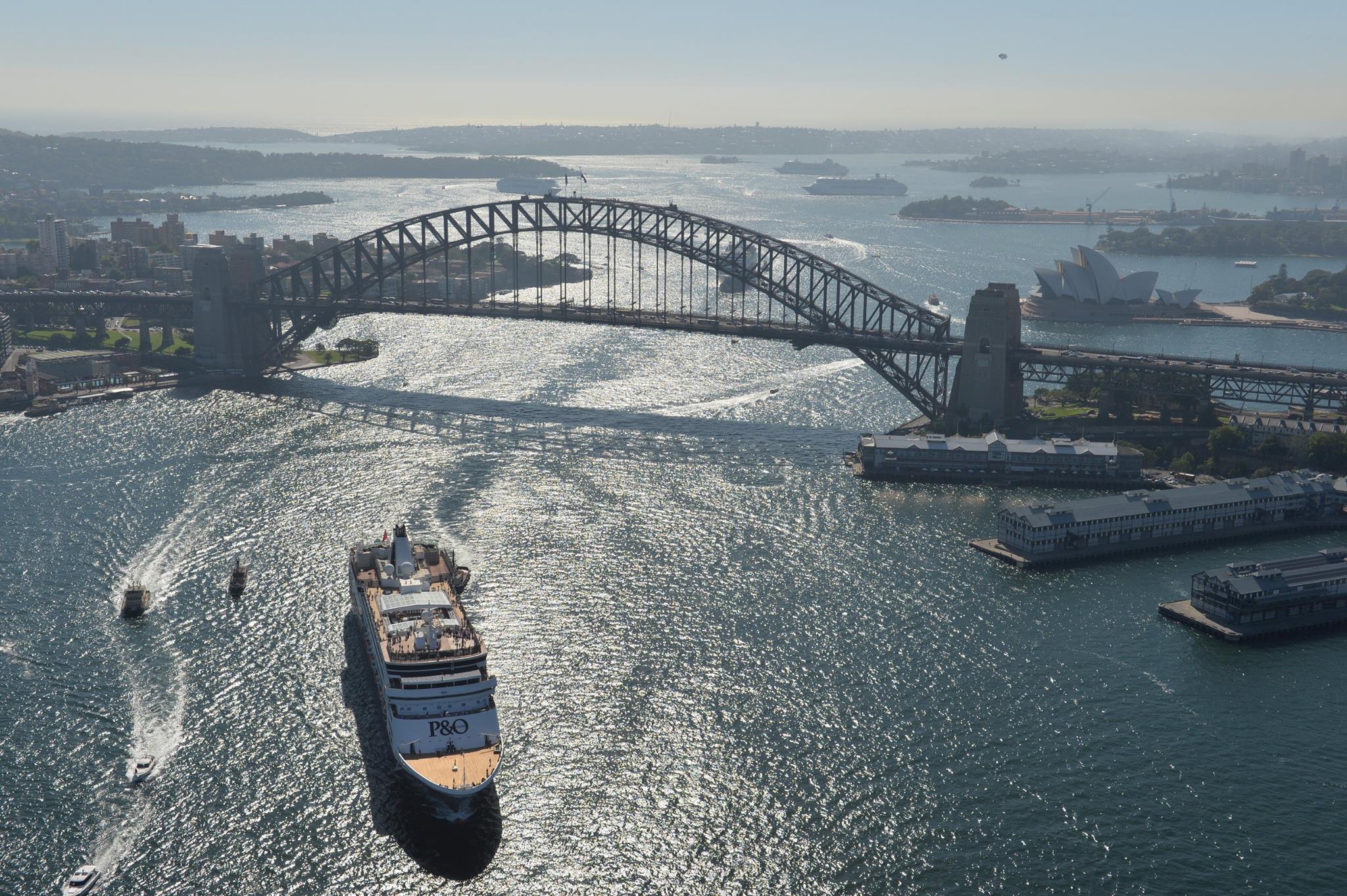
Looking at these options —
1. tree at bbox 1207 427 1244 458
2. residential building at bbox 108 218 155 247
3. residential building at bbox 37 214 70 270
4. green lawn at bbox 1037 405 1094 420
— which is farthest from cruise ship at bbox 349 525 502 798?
residential building at bbox 108 218 155 247

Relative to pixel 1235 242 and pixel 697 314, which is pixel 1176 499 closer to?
pixel 697 314

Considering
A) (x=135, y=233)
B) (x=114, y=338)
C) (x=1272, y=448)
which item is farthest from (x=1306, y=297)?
(x=135, y=233)

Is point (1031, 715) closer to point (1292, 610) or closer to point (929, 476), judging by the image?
point (1292, 610)

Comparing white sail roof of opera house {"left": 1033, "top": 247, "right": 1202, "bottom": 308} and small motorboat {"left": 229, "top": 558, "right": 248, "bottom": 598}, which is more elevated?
white sail roof of opera house {"left": 1033, "top": 247, "right": 1202, "bottom": 308}

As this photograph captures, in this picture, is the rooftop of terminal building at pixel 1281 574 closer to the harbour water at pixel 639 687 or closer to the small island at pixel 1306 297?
the harbour water at pixel 639 687

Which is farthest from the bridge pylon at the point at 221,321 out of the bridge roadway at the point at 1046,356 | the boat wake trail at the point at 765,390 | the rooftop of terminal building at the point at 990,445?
the rooftop of terminal building at the point at 990,445

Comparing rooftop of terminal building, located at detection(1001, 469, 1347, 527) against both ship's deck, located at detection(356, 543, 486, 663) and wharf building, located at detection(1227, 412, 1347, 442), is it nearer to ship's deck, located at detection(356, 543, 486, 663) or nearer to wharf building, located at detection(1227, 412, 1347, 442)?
wharf building, located at detection(1227, 412, 1347, 442)

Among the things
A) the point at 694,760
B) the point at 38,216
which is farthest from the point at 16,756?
the point at 38,216
